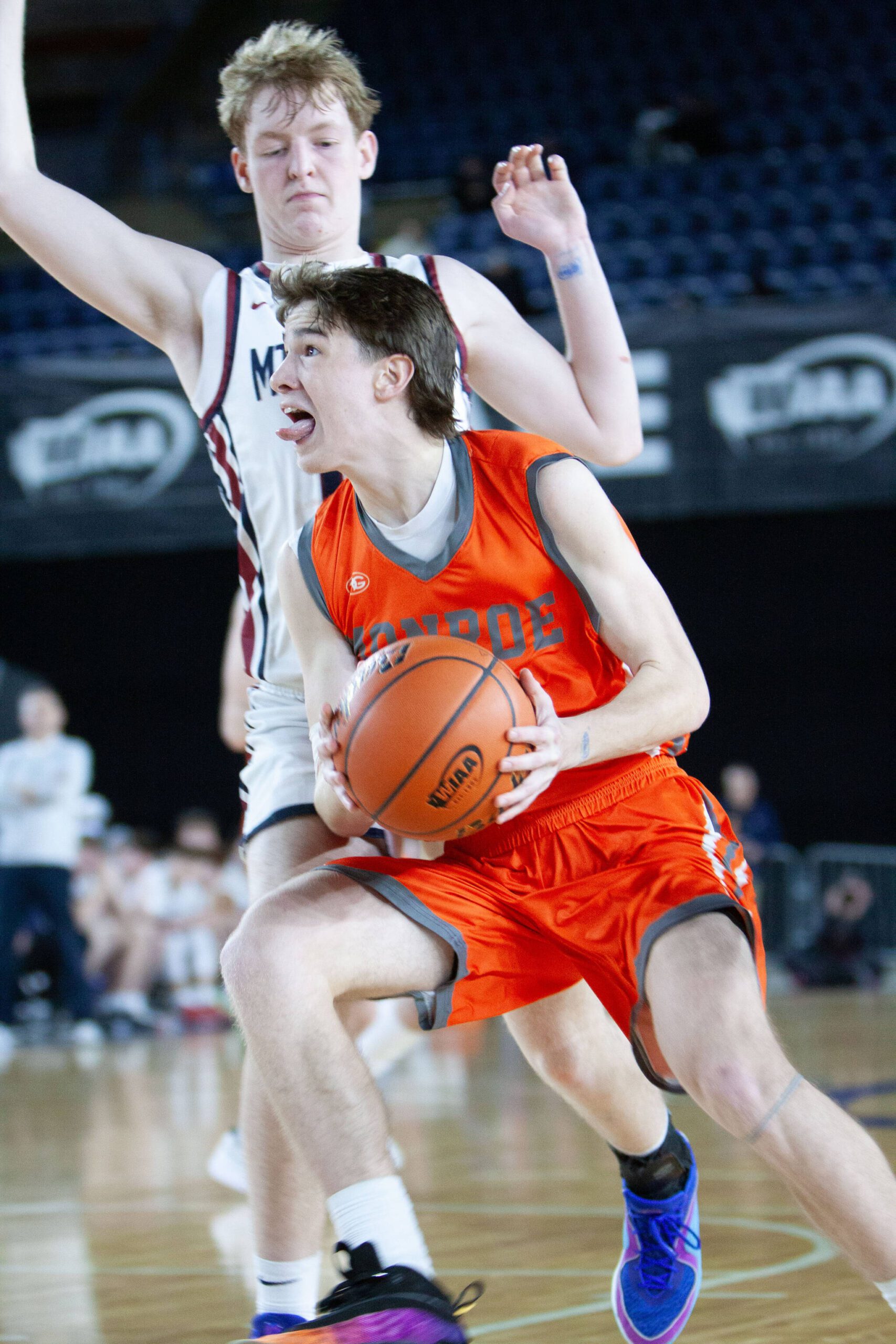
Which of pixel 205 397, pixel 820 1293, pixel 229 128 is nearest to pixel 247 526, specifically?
pixel 205 397

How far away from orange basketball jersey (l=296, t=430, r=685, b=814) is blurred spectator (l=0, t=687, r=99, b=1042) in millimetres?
6904

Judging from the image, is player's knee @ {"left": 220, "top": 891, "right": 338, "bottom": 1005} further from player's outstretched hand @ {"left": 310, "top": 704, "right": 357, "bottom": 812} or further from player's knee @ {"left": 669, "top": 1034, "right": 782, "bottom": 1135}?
player's knee @ {"left": 669, "top": 1034, "right": 782, "bottom": 1135}

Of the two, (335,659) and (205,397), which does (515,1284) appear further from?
(205,397)

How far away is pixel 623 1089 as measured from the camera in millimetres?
3043

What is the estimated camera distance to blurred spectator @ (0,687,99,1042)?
9305mm

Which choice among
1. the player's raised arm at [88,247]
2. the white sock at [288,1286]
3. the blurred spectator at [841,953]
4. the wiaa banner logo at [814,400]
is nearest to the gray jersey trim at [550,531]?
the player's raised arm at [88,247]

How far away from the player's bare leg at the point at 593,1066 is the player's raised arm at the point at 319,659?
1.68 ft

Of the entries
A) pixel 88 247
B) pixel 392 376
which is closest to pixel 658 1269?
pixel 392 376

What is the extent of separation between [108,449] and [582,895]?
9701 mm

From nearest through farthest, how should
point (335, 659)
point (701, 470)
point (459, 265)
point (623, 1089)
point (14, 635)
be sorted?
1. point (335, 659)
2. point (623, 1089)
3. point (459, 265)
4. point (701, 470)
5. point (14, 635)

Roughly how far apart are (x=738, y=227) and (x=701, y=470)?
342 centimetres

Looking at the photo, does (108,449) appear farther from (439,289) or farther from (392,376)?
(392,376)

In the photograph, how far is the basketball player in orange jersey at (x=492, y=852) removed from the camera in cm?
232

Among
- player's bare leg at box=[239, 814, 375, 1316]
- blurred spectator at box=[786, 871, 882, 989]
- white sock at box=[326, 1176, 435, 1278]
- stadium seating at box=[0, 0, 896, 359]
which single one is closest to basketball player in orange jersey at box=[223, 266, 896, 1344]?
white sock at box=[326, 1176, 435, 1278]
